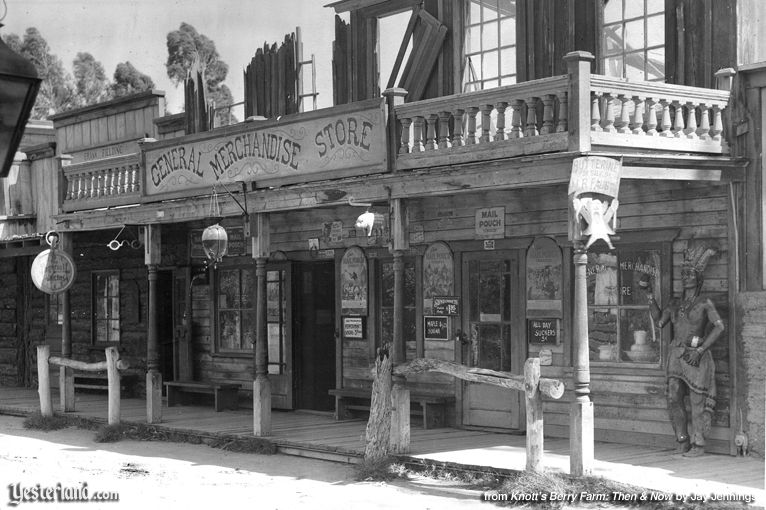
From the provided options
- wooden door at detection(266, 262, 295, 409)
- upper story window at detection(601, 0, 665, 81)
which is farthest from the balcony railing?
wooden door at detection(266, 262, 295, 409)

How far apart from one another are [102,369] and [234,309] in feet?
7.99

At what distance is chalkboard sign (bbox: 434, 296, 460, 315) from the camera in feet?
48.3

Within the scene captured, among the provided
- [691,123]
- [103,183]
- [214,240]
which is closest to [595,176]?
[691,123]

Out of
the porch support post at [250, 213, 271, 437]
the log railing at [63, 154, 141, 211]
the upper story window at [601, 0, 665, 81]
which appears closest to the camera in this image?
the upper story window at [601, 0, 665, 81]

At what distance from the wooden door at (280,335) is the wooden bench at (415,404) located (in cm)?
127

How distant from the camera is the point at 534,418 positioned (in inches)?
420

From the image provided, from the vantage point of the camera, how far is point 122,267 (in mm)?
20797

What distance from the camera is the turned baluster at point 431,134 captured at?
12.5 meters

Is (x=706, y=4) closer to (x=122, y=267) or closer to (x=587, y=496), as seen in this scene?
(x=587, y=496)

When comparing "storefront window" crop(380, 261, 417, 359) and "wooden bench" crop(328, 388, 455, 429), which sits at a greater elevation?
"storefront window" crop(380, 261, 417, 359)

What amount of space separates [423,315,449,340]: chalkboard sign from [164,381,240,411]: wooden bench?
13.4ft

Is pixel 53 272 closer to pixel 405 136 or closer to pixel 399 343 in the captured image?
pixel 399 343

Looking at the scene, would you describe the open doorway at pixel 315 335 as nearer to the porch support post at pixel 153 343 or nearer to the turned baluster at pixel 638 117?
the porch support post at pixel 153 343

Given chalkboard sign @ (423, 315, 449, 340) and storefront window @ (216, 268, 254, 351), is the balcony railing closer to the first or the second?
chalkboard sign @ (423, 315, 449, 340)
